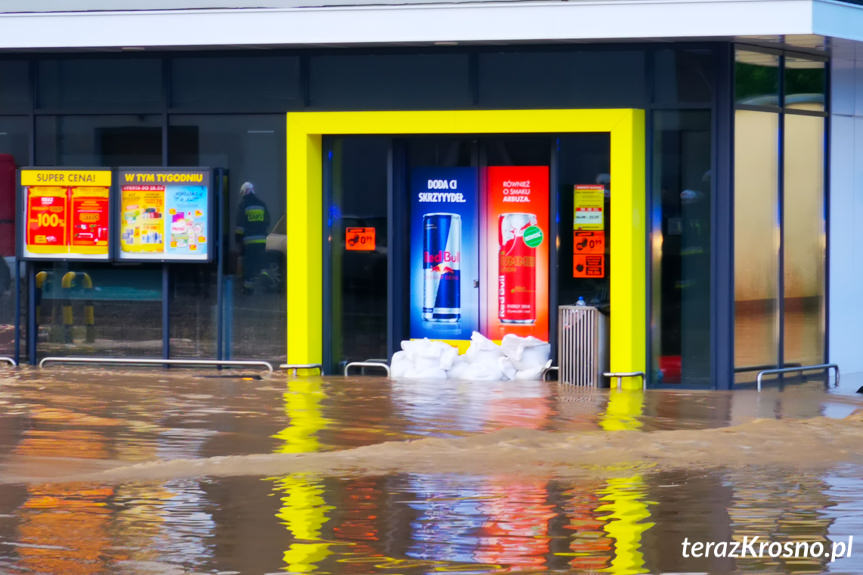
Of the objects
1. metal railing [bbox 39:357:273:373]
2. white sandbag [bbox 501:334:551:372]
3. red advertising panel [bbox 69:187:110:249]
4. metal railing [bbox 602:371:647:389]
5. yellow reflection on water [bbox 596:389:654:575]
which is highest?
red advertising panel [bbox 69:187:110:249]

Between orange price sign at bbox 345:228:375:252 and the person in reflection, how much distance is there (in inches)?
38.2

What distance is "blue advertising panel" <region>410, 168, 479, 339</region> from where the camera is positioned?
1662 centimetres

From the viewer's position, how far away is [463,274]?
16.7 m

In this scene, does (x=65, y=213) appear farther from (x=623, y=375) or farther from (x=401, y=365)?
(x=623, y=375)

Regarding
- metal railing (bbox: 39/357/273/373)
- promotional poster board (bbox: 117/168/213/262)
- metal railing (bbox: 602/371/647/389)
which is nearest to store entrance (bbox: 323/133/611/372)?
metal railing (bbox: 39/357/273/373)

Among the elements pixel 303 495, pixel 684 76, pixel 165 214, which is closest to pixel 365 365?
pixel 165 214


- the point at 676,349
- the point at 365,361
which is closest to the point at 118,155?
the point at 365,361

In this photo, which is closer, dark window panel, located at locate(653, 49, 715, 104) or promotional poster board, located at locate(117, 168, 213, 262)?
dark window panel, located at locate(653, 49, 715, 104)

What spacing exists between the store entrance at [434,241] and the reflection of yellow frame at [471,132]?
0.26 m

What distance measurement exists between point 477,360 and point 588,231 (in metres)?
1.92

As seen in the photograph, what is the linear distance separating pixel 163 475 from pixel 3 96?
8.70m

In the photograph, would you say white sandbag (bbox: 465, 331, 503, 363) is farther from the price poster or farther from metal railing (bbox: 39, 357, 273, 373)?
metal railing (bbox: 39, 357, 273, 373)

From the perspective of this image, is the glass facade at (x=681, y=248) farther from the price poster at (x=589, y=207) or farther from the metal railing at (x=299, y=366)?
the metal railing at (x=299, y=366)

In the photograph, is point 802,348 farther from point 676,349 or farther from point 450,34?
point 450,34
